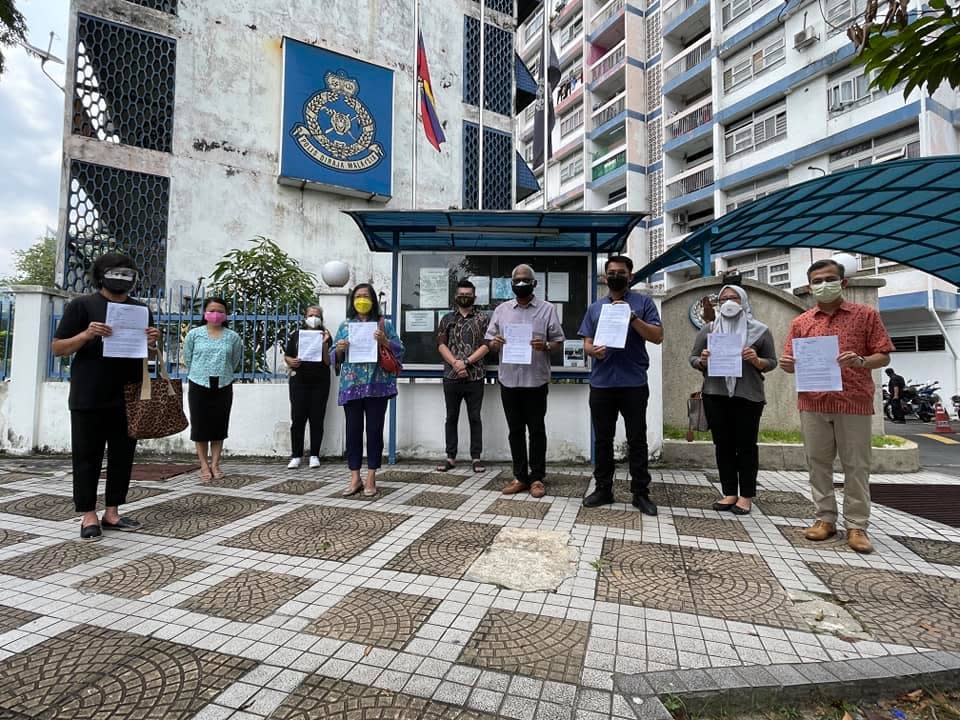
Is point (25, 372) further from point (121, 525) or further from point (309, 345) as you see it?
point (121, 525)

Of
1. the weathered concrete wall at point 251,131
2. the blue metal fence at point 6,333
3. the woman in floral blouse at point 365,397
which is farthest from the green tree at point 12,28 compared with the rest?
the woman in floral blouse at point 365,397

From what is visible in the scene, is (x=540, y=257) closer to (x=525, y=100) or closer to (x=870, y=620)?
(x=870, y=620)

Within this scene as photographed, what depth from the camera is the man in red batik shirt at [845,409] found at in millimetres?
3311

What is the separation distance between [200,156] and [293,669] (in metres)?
13.0

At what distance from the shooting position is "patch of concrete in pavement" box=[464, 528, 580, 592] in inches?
107

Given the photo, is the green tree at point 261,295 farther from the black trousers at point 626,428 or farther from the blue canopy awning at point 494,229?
the black trousers at point 626,428

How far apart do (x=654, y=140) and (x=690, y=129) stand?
3.04 meters

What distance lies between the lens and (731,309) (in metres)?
4.23

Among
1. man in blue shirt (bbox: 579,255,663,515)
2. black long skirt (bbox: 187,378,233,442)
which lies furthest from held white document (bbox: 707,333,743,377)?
black long skirt (bbox: 187,378,233,442)

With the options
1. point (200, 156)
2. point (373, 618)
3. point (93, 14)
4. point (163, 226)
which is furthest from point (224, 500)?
point (93, 14)

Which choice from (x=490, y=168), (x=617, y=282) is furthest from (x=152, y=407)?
(x=490, y=168)

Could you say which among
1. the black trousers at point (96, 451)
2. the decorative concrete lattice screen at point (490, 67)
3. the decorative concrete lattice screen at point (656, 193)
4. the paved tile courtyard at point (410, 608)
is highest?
the decorative concrete lattice screen at point (656, 193)

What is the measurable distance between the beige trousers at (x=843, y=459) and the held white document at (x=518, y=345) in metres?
2.17

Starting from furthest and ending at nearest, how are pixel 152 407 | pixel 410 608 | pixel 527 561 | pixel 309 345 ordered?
pixel 309 345
pixel 152 407
pixel 527 561
pixel 410 608
